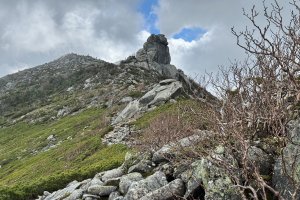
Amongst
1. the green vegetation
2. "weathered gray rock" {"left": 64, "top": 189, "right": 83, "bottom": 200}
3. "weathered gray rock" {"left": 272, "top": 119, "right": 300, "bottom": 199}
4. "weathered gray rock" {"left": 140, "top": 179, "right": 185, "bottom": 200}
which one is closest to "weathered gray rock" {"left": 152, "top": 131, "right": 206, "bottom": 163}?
"weathered gray rock" {"left": 140, "top": 179, "right": 185, "bottom": 200}

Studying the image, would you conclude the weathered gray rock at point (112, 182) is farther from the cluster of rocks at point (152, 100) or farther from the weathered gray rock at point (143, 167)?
the cluster of rocks at point (152, 100)

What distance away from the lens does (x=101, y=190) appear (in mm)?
19312

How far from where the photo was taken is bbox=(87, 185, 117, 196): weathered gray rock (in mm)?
19094

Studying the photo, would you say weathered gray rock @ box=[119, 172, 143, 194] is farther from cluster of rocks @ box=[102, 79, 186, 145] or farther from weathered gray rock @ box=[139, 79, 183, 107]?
weathered gray rock @ box=[139, 79, 183, 107]

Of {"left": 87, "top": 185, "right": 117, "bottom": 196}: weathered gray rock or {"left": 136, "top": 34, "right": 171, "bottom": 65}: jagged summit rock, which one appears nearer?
{"left": 87, "top": 185, "right": 117, "bottom": 196}: weathered gray rock

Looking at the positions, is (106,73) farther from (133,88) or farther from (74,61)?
(74,61)

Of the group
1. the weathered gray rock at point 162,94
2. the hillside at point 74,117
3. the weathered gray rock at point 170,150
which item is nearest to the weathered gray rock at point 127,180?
the weathered gray rock at point 170,150

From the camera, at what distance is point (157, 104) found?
5822 centimetres

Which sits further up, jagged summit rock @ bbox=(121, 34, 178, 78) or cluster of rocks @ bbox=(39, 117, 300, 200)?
jagged summit rock @ bbox=(121, 34, 178, 78)

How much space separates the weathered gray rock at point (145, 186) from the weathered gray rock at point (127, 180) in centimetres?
146

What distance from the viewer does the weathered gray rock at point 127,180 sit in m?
18.2

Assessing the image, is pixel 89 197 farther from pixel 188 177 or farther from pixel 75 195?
pixel 188 177

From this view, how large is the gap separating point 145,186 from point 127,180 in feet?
7.36

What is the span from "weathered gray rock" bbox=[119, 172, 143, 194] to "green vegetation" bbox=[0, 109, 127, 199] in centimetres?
980
